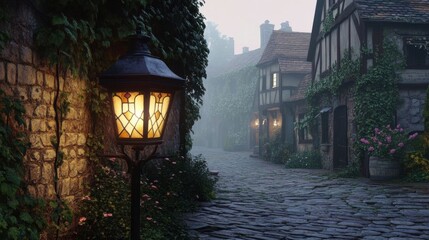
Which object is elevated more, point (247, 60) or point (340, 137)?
point (247, 60)

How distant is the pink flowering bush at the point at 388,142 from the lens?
1142cm

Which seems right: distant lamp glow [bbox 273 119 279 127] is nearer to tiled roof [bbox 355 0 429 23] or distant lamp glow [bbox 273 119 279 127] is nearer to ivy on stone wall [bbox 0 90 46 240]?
tiled roof [bbox 355 0 429 23]

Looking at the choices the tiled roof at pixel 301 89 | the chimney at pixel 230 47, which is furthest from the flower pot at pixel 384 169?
the chimney at pixel 230 47

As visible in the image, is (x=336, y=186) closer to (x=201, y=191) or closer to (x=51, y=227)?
(x=201, y=191)

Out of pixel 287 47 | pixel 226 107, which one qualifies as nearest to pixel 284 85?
pixel 287 47

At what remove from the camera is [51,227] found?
3.88m

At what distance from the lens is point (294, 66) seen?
834 inches

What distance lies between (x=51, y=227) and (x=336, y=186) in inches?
321

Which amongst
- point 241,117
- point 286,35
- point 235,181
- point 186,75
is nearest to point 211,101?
point 241,117

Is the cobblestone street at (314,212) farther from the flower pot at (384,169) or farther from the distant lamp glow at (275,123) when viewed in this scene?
the distant lamp glow at (275,123)

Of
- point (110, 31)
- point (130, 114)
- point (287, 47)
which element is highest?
point (287, 47)

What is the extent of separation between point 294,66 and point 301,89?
209 cm

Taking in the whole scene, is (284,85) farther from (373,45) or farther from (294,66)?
(373,45)

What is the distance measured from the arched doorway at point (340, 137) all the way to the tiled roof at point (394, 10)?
3.32 metres
